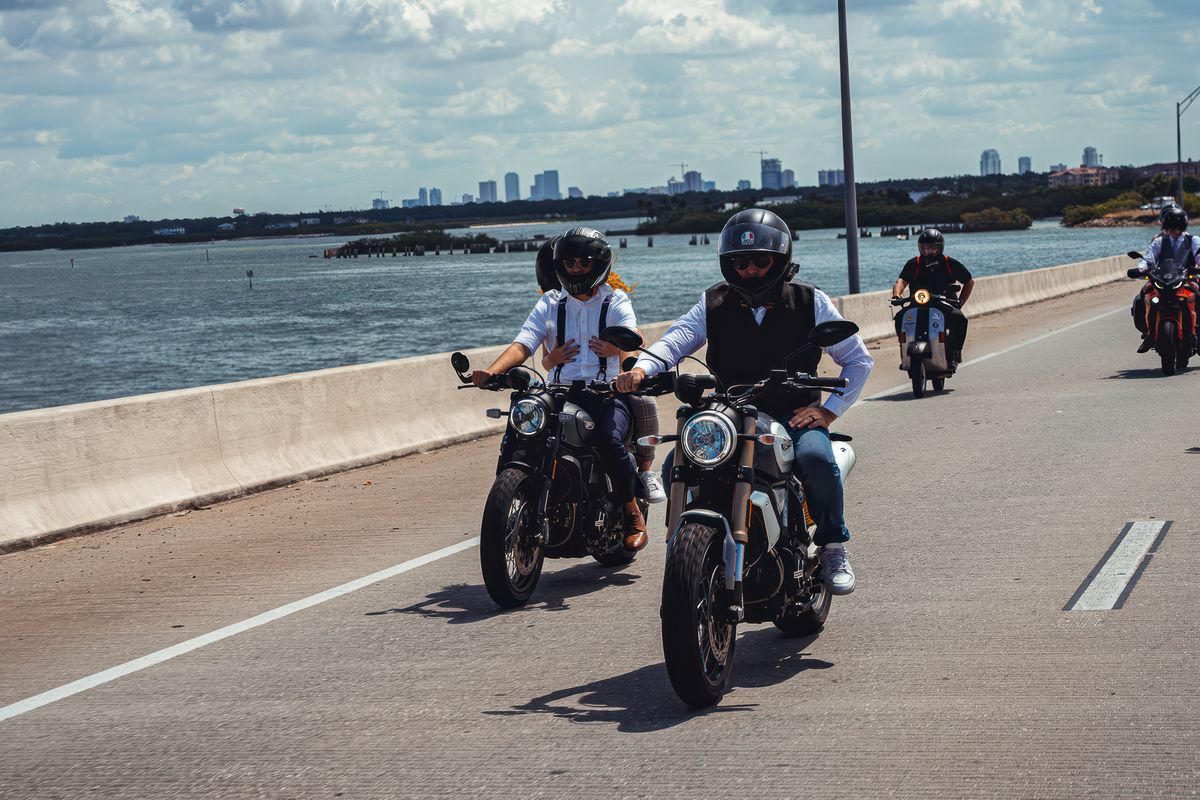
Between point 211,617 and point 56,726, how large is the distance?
2001mm

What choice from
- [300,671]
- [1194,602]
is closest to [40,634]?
[300,671]

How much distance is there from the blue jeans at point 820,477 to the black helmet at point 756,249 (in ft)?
1.91

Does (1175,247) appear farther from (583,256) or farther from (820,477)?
(820,477)

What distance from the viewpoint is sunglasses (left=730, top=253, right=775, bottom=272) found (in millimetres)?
6652

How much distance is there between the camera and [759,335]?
264 inches

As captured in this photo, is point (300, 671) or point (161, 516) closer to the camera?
point (300, 671)

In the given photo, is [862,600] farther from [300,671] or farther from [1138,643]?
[300,671]

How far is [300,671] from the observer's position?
22.6 feet

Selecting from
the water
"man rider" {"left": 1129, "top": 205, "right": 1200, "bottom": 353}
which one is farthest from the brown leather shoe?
the water

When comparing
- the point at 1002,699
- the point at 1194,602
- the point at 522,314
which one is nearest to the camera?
the point at 1002,699

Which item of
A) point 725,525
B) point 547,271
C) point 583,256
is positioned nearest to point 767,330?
point 725,525

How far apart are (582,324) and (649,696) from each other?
296 cm

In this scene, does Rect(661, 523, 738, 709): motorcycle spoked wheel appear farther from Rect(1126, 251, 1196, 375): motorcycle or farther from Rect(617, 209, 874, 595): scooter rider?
Rect(1126, 251, 1196, 375): motorcycle

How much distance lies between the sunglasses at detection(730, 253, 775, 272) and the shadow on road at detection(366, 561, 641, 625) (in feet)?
7.10
